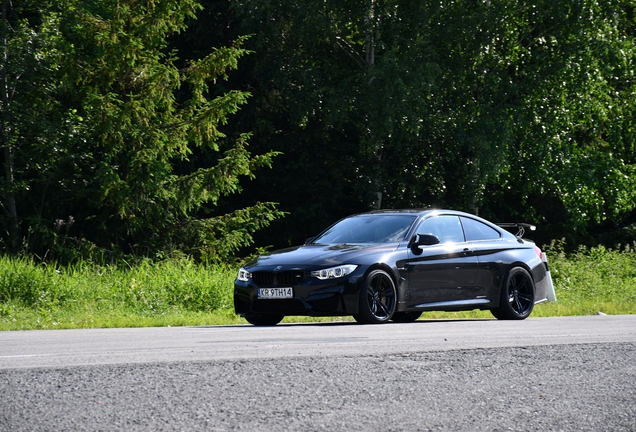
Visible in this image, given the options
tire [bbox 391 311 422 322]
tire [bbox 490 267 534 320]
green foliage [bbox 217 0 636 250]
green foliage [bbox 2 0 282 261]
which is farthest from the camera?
green foliage [bbox 217 0 636 250]

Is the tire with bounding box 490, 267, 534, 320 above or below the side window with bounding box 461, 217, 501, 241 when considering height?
below

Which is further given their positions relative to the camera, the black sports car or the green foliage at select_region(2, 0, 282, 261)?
the green foliage at select_region(2, 0, 282, 261)

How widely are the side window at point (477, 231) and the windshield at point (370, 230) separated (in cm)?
88

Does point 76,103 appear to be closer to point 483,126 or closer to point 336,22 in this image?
point 336,22

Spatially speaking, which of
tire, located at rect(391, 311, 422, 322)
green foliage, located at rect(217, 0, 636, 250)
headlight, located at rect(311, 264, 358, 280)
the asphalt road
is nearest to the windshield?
headlight, located at rect(311, 264, 358, 280)

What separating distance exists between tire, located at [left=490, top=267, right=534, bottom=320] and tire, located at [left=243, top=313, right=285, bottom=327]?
3.08 m

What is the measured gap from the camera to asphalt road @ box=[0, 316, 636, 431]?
18.8 ft

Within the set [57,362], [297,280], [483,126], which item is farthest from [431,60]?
[57,362]

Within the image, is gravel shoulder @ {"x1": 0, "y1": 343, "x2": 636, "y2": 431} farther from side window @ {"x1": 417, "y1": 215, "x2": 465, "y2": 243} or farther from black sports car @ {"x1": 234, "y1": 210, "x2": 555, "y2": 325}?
side window @ {"x1": 417, "y1": 215, "x2": 465, "y2": 243}

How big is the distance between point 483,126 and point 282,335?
2212 cm

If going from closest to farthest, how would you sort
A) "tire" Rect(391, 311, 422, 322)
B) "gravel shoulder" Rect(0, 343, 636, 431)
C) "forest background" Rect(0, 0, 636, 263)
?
"gravel shoulder" Rect(0, 343, 636, 431), "tire" Rect(391, 311, 422, 322), "forest background" Rect(0, 0, 636, 263)

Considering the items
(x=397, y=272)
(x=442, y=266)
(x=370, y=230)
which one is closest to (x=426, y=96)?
(x=370, y=230)

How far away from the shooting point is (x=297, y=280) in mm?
12664

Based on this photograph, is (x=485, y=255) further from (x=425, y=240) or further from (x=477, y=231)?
(x=425, y=240)
